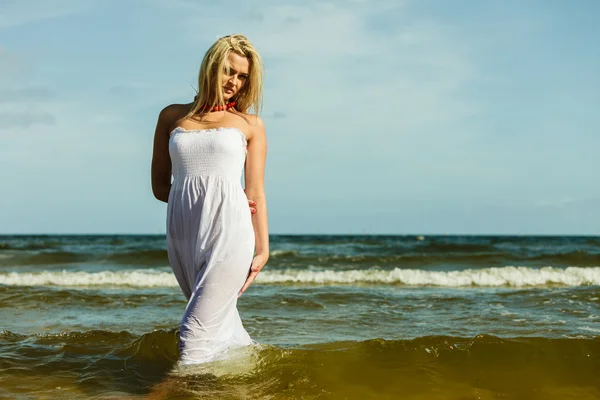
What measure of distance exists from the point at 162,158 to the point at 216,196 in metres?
0.56

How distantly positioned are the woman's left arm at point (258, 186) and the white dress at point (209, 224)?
0.11 m

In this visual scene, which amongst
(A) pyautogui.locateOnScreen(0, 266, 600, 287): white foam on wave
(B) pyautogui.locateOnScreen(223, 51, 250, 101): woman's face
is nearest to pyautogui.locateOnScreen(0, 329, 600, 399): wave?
(B) pyautogui.locateOnScreen(223, 51, 250, 101): woman's face

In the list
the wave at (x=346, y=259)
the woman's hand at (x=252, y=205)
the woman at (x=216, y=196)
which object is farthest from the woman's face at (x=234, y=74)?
the wave at (x=346, y=259)

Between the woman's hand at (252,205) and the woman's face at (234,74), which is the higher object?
the woman's face at (234,74)

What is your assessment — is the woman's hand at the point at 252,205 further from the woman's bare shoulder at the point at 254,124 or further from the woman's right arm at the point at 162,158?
the woman's right arm at the point at 162,158

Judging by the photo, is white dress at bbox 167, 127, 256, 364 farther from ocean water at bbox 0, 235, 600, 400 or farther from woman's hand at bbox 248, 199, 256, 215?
ocean water at bbox 0, 235, 600, 400

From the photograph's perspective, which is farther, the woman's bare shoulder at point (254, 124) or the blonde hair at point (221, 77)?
the woman's bare shoulder at point (254, 124)

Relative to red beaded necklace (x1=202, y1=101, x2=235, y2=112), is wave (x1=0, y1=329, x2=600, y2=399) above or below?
below

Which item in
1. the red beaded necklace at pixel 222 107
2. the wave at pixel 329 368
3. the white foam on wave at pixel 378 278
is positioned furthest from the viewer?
the white foam on wave at pixel 378 278

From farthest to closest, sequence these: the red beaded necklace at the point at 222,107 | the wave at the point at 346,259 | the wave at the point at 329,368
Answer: the wave at the point at 346,259, the wave at the point at 329,368, the red beaded necklace at the point at 222,107

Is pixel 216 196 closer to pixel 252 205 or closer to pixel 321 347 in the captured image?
pixel 252 205

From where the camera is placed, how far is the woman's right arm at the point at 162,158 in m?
3.77

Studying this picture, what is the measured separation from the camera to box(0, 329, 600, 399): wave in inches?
166

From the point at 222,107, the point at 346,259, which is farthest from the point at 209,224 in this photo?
the point at 346,259
